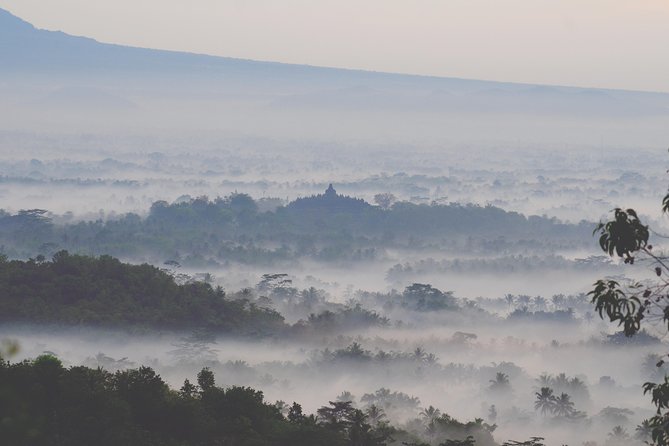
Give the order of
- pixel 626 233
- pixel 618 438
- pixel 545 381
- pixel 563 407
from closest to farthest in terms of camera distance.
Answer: pixel 626 233, pixel 618 438, pixel 563 407, pixel 545 381

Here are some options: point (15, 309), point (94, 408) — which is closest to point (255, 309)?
point (15, 309)

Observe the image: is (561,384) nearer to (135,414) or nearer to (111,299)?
(111,299)

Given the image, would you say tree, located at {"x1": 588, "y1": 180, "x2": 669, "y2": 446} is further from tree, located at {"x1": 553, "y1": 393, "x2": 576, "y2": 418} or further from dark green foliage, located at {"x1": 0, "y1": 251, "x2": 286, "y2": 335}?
dark green foliage, located at {"x1": 0, "y1": 251, "x2": 286, "y2": 335}

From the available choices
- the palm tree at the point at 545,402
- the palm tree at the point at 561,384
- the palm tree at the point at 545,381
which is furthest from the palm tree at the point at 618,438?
the palm tree at the point at 545,381

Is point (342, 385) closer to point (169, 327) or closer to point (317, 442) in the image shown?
point (169, 327)

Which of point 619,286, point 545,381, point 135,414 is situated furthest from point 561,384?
point 619,286

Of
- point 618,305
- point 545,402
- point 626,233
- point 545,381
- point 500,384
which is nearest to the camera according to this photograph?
point 626,233
